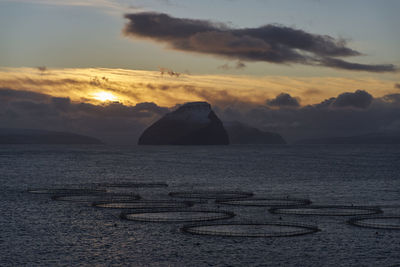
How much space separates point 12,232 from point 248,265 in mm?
40761

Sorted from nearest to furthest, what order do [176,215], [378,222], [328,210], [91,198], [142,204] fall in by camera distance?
[378,222] < [176,215] < [328,210] < [142,204] < [91,198]

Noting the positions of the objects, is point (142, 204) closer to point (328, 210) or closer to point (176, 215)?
point (176, 215)

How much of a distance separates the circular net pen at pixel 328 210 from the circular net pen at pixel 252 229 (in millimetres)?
15067

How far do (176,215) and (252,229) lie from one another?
20.2 meters

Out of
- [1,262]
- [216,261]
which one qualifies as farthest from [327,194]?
[1,262]

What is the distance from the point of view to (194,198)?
454 ft

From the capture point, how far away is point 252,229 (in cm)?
8812

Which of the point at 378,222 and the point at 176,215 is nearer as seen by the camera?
the point at 378,222

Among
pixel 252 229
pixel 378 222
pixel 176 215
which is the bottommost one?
pixel 176 215

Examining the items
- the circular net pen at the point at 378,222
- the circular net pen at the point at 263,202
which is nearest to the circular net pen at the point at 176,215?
the circular net pen at the point at 263,202

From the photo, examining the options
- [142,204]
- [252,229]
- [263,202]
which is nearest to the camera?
[252,229]

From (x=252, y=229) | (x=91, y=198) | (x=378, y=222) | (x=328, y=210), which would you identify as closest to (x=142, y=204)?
(x=91, y=198)

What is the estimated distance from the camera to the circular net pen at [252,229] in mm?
83812

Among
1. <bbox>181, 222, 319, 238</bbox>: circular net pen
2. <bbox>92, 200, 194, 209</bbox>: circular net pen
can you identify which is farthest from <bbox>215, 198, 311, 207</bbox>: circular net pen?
<bbox>181, 222, 319, 238</bbox>: circular net pen
